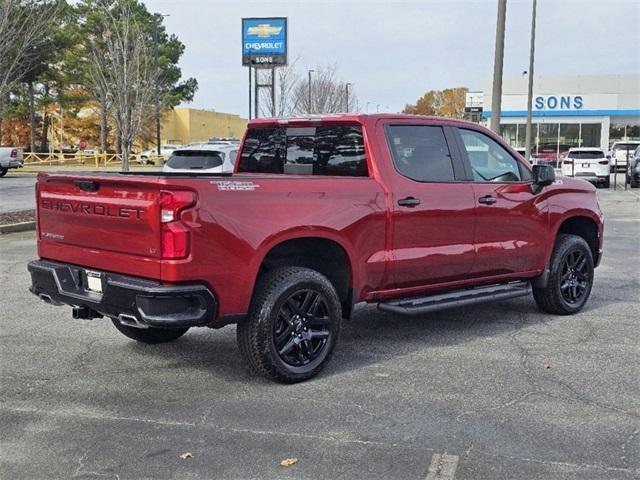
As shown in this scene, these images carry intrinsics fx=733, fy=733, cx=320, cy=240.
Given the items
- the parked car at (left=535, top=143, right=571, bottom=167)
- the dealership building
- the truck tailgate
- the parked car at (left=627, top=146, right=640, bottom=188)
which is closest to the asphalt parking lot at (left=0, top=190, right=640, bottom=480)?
the truck tailgate

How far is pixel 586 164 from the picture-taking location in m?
27.8

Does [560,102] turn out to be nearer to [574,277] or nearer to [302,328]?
[574,277]

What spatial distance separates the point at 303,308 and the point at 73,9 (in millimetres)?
49066

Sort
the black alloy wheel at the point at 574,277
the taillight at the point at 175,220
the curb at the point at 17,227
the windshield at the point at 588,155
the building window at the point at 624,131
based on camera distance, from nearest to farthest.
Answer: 1. the taillight at the point at 175,220
2. the black alloy wheel at the point at 574,277
3. the curb at the point at 17,227
4. the windshield at the point at 588,155
5. the building window at the point at 624,131

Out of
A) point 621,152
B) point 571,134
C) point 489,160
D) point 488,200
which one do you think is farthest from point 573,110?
point 488,200

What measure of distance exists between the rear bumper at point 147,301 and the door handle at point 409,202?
1.82 metres

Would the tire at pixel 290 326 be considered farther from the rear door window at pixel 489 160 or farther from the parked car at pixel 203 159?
the parked car at pixel 203 159

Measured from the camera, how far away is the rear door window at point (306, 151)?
19.2ft

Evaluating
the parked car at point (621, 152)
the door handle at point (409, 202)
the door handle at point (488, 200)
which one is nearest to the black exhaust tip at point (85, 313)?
the door handle at point (409, 202)

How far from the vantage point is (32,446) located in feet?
13.2

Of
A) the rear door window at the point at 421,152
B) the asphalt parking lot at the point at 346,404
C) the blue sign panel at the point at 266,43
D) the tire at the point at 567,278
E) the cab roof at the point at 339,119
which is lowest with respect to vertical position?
the asphalt parking lot at the point at 346,404

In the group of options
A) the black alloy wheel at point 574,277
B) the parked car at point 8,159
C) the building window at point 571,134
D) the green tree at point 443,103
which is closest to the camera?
the black alloy wheel at point 574,277

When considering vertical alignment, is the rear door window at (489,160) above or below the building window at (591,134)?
below

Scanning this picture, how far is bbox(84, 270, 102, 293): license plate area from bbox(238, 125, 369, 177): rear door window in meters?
2.02
